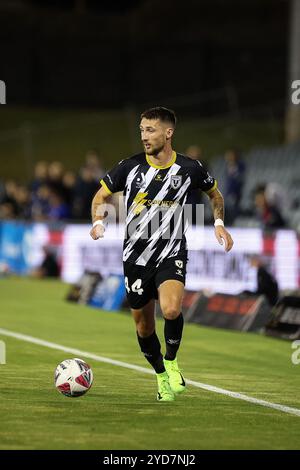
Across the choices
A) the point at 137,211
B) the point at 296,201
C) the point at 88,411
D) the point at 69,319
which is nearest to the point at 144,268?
the point at 137,211

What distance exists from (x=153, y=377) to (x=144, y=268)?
191 cm

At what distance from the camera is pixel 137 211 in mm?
9477

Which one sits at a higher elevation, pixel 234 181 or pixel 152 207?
pixel 152 207

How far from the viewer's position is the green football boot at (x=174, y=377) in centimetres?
952

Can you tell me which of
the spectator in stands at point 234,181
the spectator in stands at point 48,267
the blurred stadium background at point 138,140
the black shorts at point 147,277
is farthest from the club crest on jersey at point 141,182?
the spectator in stands at point 48,267

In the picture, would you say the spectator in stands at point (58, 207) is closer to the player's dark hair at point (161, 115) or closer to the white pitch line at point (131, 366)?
the white pitch line at point (131, 366)

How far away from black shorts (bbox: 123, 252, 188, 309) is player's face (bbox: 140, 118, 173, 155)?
0.96 meters

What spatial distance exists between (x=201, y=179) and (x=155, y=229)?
64 centimetres

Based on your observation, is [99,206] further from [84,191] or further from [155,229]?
[84,191]

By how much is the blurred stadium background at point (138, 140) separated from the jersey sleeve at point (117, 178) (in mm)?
2258

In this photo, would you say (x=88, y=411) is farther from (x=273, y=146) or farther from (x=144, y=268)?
(x=273, y=146)

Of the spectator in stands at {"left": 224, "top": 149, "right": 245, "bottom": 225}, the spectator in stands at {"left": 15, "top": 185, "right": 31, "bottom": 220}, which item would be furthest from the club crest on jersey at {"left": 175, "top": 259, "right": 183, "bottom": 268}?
the spectator in stands at {"left": 15, "top": 185, "right": 31, "bottom": 220}

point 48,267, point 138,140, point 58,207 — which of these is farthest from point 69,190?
point 138,140

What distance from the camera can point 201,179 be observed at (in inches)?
383
